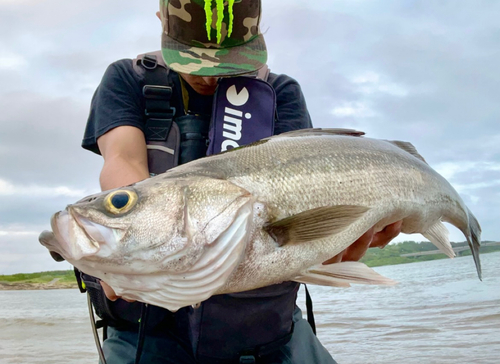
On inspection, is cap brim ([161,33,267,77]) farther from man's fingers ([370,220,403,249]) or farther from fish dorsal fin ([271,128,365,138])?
man's fingers ([370,220,403,249])

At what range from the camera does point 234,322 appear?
2447 millimetres

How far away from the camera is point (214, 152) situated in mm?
2617

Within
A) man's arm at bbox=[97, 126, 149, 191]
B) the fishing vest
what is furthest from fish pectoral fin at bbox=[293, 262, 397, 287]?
man's arm at bbox=[97, 126, 149, 191]

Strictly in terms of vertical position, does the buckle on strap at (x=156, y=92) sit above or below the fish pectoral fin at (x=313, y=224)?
above

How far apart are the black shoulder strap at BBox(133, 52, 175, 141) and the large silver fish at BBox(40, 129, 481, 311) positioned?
0.80 m

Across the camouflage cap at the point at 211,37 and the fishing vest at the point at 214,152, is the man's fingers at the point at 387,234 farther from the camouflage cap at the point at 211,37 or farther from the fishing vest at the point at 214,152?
the camouflage cap at the point at 211,37

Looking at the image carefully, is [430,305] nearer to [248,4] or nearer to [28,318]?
[248,4]

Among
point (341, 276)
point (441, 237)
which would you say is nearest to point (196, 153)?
point (341, 276)

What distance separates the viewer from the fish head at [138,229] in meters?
1.51

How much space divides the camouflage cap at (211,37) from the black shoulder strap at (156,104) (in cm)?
18

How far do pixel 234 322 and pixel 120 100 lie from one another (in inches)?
59.3

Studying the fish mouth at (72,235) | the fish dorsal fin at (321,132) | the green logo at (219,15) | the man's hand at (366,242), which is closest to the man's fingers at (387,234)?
the man's hand at (366,242)

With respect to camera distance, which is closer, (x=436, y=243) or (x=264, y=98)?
(x=264, y=98)

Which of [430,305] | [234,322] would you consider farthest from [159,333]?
[430,305]
